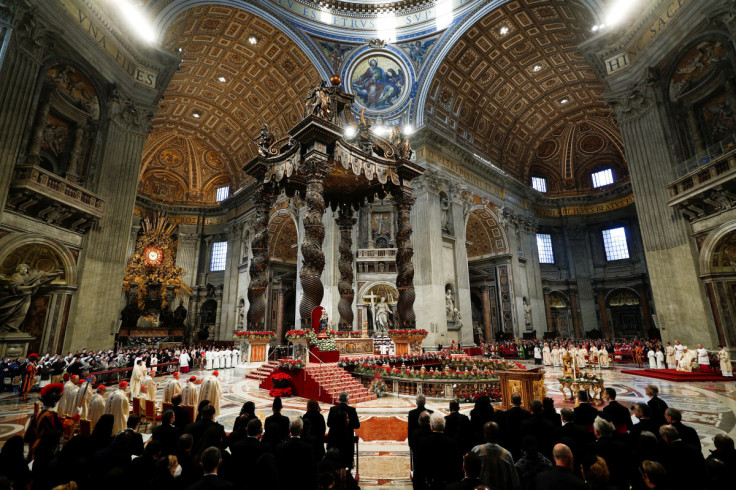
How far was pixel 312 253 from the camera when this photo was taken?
8.59 meters

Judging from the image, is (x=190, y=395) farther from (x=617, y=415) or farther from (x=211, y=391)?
(x=617, y=415)

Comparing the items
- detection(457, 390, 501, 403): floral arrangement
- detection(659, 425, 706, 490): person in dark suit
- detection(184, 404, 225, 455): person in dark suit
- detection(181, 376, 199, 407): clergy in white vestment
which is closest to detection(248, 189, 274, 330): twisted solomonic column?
detection(181, 376, 199, 407): clergy in white vestment

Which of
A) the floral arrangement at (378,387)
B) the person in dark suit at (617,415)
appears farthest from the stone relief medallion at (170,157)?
the person in dark suit at (617,415)

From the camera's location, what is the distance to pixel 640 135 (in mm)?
13125

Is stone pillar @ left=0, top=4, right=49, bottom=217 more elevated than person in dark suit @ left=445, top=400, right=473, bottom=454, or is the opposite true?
stone pillar @ left=0, top=4, right=49, bottom=217

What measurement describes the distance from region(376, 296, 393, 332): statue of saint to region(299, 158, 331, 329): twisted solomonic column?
9.97m

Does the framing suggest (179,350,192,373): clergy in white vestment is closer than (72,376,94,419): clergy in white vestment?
No

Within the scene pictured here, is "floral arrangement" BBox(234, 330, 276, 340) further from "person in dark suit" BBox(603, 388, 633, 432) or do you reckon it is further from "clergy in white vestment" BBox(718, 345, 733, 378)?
"clergy in white vestment" BBox(718, 345, 733, 378)

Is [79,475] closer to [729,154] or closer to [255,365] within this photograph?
[255,365]

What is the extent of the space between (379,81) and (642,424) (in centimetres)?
2183

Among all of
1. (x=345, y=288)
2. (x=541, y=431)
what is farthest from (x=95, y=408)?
(x=345, y=288)

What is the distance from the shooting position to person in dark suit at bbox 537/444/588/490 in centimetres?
199

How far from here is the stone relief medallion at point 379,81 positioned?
21125 millimetres

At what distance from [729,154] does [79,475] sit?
14.7 metres
